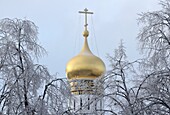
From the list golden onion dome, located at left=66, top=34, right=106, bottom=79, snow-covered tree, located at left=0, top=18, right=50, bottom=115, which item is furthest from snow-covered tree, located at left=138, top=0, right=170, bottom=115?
golden onion dome, located at left=66, top=34, right=106, bottom=79

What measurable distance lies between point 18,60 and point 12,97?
1.13 meters

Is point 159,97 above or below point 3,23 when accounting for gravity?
below

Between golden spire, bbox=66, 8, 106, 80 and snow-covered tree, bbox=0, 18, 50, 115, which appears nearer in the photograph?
snow-covered tree, bbox=0, 18, 50, 115

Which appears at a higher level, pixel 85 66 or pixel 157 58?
pixel 85 66

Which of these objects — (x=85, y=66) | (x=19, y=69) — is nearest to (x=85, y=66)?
(x=85, y=66)

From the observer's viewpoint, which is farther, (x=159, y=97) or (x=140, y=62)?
(x=140, y=62)

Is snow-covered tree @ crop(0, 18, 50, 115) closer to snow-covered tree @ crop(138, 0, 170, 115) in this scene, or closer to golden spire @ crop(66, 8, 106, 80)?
snow-covered tree @ crop(138, 0, 170, 115)

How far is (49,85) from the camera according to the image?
1176cm

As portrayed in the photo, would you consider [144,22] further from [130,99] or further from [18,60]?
[18,60]

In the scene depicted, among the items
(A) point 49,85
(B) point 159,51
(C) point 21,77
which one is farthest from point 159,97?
(C) point 21,77

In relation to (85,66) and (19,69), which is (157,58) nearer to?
(19,69)

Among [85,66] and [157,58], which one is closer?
[157,58]

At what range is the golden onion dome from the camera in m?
30.0

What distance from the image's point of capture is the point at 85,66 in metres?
30.9
